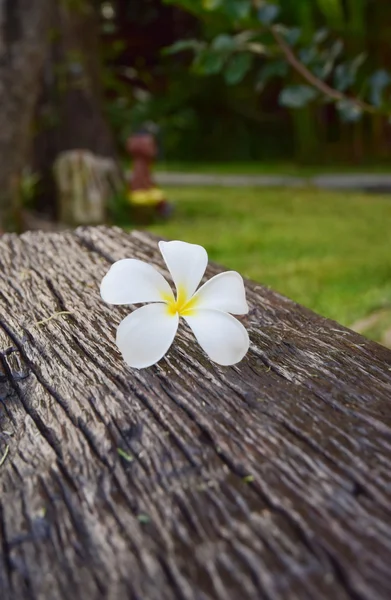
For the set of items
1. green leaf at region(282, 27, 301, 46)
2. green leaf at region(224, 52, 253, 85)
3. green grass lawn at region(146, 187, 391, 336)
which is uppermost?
green leaf at region(282, 27, 301, 46)

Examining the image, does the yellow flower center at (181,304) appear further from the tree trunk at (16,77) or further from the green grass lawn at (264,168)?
the green grass lawn at (264,168)

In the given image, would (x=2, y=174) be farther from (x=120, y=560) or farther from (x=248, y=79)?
(x=248, y=79)

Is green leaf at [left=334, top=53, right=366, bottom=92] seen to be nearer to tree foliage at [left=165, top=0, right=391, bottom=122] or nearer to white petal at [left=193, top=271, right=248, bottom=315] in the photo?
tree foliage at [left=165, top=0, right=391, bottom=122]

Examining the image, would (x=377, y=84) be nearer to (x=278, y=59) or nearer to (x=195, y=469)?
(x=278, y=59)

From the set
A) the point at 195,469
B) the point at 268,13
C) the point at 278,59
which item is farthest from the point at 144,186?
the point at 195,469

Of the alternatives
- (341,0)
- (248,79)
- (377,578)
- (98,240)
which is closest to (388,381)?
(377,578)

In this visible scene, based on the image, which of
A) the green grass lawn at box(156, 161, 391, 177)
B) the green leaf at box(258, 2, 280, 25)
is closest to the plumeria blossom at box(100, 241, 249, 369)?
the green leaf at box(258, 2, 280, 25)
